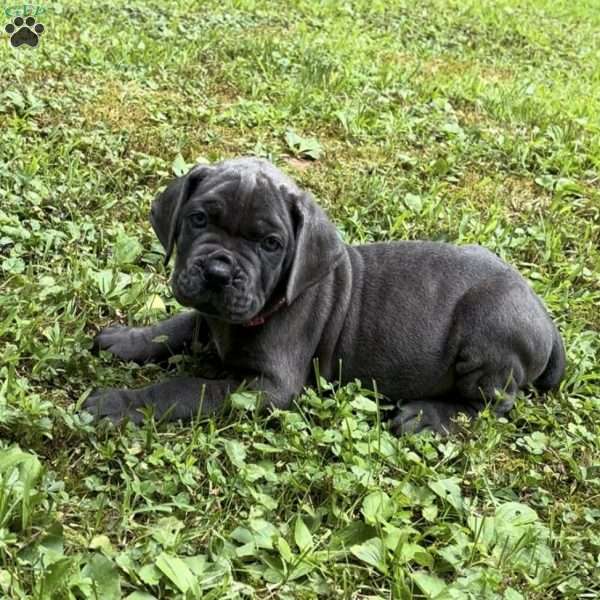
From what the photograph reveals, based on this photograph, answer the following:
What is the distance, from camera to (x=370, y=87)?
9.08m

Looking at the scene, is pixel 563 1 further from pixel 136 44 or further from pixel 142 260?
pixel 142 260

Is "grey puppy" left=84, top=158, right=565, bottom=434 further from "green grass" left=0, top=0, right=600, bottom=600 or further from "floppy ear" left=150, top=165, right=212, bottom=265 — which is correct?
"green grass" left=0, top=0, right=600, bottom=600

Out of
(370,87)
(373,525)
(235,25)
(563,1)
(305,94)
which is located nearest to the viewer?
(373,525)

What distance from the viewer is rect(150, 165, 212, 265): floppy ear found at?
4473 millimetres

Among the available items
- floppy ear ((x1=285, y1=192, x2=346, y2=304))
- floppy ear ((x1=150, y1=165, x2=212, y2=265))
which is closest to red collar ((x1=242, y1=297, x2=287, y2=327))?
floppy ear ((x1=285, y1=192, x2=346, y2=304))

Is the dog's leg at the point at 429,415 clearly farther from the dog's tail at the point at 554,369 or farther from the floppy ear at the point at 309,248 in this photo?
the floppy ear at the point at 309,248

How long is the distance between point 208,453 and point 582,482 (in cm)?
186

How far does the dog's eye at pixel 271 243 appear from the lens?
436 centimetres

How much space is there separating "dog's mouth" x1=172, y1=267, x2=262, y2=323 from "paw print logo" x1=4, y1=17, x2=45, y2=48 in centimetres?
490

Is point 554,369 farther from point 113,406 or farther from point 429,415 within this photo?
point 113,406

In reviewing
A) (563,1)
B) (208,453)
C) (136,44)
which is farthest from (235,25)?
(563,1)

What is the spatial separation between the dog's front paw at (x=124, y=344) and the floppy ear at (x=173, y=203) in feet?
1.78

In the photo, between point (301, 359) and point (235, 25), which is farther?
point (235, 25)

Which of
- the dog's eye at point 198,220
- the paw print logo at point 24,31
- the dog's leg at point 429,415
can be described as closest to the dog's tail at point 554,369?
the dog's leg at point 429,415
